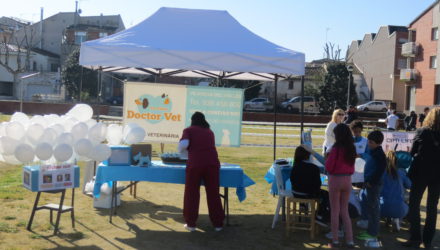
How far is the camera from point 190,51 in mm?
7184

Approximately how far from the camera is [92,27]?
202 feet

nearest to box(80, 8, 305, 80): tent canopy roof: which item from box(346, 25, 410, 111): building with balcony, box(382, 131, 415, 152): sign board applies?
box(382, 131, 415, 152): sign board

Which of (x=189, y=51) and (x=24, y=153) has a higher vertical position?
(x=189, y=51)

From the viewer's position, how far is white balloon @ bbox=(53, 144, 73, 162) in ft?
18.5

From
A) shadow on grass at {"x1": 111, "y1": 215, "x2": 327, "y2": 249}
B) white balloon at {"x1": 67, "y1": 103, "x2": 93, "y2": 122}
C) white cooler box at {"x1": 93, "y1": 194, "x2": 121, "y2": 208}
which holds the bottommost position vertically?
shadow on grass at {"x1": 111, "y1": 215, "x2": 327, "y2": 249}

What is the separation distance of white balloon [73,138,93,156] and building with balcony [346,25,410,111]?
43054 mm

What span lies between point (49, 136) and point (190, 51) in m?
2.56

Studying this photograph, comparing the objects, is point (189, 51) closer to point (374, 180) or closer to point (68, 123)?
point (68, 123)

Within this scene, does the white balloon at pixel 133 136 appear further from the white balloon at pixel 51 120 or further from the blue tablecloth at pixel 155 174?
the white balloon at pixel 51 120

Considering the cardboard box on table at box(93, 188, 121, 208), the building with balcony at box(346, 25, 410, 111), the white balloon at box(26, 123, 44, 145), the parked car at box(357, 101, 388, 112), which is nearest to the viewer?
the white balloon at box(26, 123, 44, 145)

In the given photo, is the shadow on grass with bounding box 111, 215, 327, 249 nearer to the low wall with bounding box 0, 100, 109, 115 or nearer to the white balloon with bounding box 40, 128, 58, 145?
the white balloon with bounding box 40, 128, 58, 145

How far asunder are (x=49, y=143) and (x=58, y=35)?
64.2 m

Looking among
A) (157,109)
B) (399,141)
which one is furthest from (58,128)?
(399,141)

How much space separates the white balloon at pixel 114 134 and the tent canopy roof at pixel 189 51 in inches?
37.3
